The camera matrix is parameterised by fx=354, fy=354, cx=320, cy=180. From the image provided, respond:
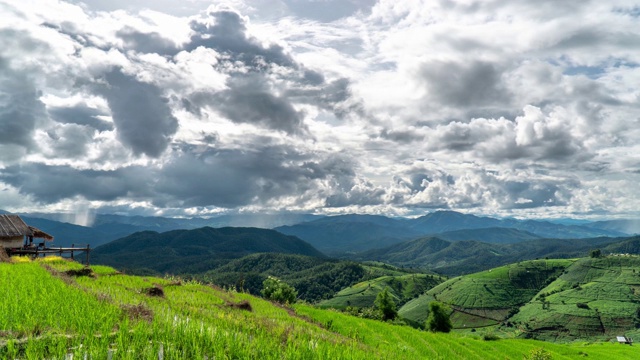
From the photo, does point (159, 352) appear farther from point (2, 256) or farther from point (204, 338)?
point (2, 256)

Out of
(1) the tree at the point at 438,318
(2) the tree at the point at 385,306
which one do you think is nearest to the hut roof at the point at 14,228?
(2) the tree at the point at 385,306

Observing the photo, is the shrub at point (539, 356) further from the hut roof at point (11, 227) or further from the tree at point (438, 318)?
the hut roof at point (11, 227)

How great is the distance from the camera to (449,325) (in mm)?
106188

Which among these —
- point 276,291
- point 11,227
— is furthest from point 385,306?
point 11,227

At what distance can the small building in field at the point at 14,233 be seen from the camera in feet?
206

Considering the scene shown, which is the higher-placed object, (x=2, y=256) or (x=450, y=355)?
(x=2, y=256)

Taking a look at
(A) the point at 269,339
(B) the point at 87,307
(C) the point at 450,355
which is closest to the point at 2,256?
(B) the point at 87,307

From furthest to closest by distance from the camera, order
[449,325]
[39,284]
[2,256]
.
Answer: [449,325], [2,256], [39,284]

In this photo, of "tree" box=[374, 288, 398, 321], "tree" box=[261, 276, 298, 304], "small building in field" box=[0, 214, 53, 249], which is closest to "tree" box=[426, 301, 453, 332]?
"tree" box=[374, 288, 398, 321]

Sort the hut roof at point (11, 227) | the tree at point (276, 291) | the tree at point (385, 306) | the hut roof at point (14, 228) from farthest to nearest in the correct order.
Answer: the tree at point (385, 306), the hut roof at point (14, 228), the hut roof at point (11, 227), the tree at point (276, 291)

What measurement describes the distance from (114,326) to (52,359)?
3252 mm

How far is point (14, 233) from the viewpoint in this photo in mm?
64375

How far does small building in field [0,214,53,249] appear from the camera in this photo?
62900 mm

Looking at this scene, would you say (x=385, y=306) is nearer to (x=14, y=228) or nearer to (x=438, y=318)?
(x=438, y=318)
